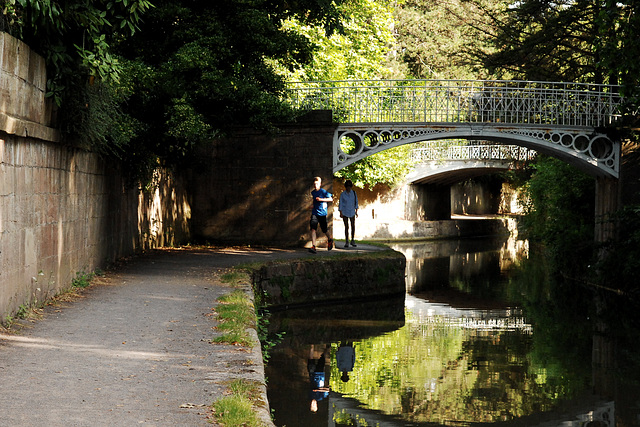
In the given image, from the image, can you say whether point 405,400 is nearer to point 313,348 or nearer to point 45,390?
point 313,348

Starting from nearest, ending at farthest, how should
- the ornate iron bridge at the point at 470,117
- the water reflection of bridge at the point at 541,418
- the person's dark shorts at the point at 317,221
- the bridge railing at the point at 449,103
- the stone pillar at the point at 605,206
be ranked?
the water reflection of bridge at the point at 541,418
the person's dark shorts at the point at 317,221
the ornate iron bridge at the point at 470,117
the stone pillar at the point at 605,206
the bridge railing at the point at 449,103

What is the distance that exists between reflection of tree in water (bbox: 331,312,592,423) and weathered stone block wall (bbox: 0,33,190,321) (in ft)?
12.4

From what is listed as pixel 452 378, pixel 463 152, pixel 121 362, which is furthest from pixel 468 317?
pixel 463 152

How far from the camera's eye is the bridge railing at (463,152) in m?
38.2

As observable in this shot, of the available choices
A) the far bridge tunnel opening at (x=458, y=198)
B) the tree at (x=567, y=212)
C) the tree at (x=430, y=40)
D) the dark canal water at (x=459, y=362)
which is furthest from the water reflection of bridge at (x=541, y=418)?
the tree at (x=430, y=40)

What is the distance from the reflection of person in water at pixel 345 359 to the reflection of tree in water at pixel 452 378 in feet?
0.32

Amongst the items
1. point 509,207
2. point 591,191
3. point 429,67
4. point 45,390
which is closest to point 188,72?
point 45,390

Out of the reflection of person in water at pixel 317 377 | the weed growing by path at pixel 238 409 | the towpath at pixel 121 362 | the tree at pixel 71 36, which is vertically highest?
the tree at pixel 71 36

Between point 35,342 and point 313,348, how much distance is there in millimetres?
5112

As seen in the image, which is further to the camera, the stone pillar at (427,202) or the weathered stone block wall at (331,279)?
the stone pillar at (427,202)

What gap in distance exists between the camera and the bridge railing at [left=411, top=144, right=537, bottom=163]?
38250 mm

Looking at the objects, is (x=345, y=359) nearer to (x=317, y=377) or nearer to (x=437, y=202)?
(x=317, y=377)

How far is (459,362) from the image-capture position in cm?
1139

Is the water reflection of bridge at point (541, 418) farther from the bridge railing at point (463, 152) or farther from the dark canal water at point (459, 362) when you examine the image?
the bridge railing at point (463, 152)
